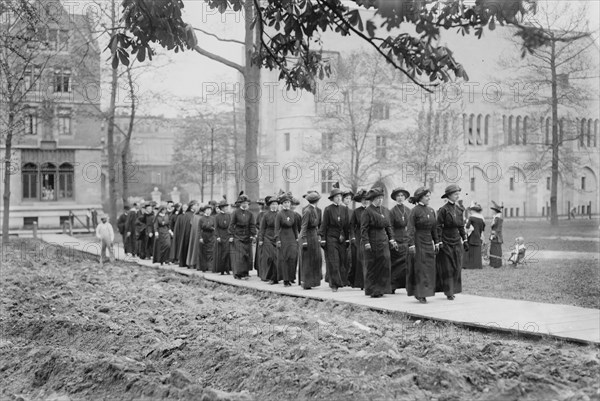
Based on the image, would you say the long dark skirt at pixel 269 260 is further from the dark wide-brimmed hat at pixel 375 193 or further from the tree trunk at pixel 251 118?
the tree trunk at pixel 251 118

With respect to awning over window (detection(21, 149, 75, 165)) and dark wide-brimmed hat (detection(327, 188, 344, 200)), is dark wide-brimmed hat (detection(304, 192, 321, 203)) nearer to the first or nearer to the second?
dark wide-brimmed hat (detection(327, 188, 344, 200))

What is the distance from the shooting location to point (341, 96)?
36.7 m

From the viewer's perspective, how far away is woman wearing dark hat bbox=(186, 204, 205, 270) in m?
22.7

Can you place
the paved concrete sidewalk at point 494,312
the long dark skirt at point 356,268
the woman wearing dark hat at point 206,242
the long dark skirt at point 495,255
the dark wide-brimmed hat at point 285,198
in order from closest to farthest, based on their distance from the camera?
the paved concrete sidewalk at point 494,312, the long dark skirt at point 356,268, the dark wide-brimmed hat at point 285,198, the long dark skirt at point 495,255, the woman wearing dark hat at point 206,242

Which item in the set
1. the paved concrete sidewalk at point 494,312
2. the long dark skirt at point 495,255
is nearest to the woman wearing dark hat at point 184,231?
the paved concrete sidewalk at point 494,312

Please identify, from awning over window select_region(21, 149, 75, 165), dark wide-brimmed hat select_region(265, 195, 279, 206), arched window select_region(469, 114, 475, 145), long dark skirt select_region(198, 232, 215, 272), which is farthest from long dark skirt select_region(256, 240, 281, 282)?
awning over window select_region(21, 149, 75, 165)

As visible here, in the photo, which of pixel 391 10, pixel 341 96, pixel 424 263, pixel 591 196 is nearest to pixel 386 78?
pixel 341 96

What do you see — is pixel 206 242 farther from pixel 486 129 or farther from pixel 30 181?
pixel 30 181

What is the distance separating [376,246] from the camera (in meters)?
14.4

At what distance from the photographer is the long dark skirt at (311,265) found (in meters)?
16.3

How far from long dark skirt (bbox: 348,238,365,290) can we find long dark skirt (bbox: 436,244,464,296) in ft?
7.25

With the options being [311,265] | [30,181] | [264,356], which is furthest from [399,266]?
[30,181]

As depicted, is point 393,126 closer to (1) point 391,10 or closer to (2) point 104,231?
(2) point 104,231

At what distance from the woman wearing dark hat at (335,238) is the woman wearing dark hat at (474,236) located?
4404mm
